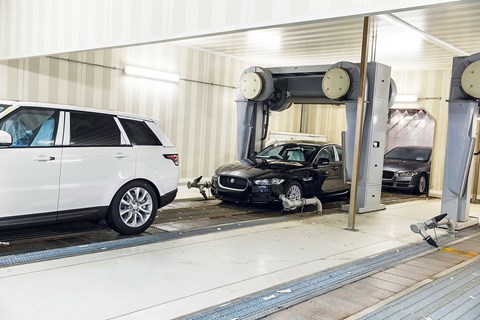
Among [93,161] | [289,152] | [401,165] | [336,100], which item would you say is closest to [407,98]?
[401,165]

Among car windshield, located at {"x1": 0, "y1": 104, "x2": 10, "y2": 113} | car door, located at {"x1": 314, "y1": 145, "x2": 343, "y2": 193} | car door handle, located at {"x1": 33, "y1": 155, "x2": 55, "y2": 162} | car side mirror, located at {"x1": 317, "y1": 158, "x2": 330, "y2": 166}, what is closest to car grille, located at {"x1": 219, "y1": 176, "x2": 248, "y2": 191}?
car door, located at {"x1": 314, "y1": 145, "x2": 343, "y2": 193}

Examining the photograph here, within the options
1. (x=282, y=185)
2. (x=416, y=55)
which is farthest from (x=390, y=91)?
(x=282, y=185)

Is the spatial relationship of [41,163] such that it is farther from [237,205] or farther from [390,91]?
[390,91]

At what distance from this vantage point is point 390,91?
29.5ft

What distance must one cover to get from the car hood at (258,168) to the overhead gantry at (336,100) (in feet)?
3.46

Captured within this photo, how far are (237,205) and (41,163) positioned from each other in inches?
173

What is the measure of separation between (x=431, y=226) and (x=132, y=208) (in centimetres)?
407

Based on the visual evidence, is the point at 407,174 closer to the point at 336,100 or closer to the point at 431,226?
the point at 336,100

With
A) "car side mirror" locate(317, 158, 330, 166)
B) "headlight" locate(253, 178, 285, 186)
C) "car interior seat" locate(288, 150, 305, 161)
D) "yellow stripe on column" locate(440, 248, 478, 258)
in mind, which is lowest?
"yellow stripe on column" locate(440, 248, 478, 258)

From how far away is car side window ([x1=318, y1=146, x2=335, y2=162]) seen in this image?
9.02 metres

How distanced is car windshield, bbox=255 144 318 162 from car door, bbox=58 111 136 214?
13.6 feet

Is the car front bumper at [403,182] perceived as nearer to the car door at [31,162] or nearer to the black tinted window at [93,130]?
the black tinted window at [93,130]

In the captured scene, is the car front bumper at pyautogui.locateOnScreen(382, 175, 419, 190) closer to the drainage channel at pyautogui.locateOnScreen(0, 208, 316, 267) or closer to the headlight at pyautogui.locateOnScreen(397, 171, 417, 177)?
the headlight at pyautogui.locateOnScreen(397, 171, 417, 177)

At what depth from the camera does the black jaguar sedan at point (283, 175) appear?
7820mm
